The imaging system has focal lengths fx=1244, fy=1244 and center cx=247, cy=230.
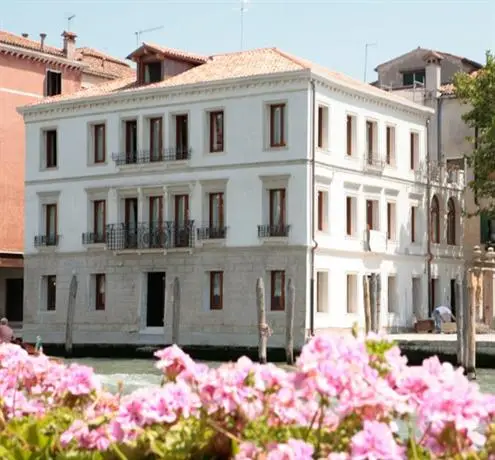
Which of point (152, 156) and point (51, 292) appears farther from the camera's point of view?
point (51, 292)

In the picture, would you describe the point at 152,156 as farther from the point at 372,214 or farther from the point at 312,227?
the point at 372,214

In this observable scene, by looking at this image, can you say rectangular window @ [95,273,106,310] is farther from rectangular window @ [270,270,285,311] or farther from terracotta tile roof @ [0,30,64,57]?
terracotta tile roof @ [0,30,64,57]

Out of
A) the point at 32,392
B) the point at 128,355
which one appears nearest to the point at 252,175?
the point at 128,355

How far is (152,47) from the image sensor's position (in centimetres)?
3438

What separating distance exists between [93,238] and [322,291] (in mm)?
6779

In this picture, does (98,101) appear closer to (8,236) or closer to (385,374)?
(8,236)

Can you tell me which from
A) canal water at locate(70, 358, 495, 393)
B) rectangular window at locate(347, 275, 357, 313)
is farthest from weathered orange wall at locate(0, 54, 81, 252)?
rectangular window at locate(347, 275, 357, 313)

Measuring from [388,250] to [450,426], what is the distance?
30.3 metres

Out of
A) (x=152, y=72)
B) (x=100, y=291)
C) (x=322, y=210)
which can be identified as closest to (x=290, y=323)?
(x=322, y=210)

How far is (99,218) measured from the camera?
3428 cm

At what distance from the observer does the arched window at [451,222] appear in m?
37.1

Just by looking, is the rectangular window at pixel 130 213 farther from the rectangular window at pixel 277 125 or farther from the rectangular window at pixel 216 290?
the rectangular window at pixel 277 125

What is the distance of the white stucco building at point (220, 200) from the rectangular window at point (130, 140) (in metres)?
0.04

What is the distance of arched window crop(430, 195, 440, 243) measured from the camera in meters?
36.1
